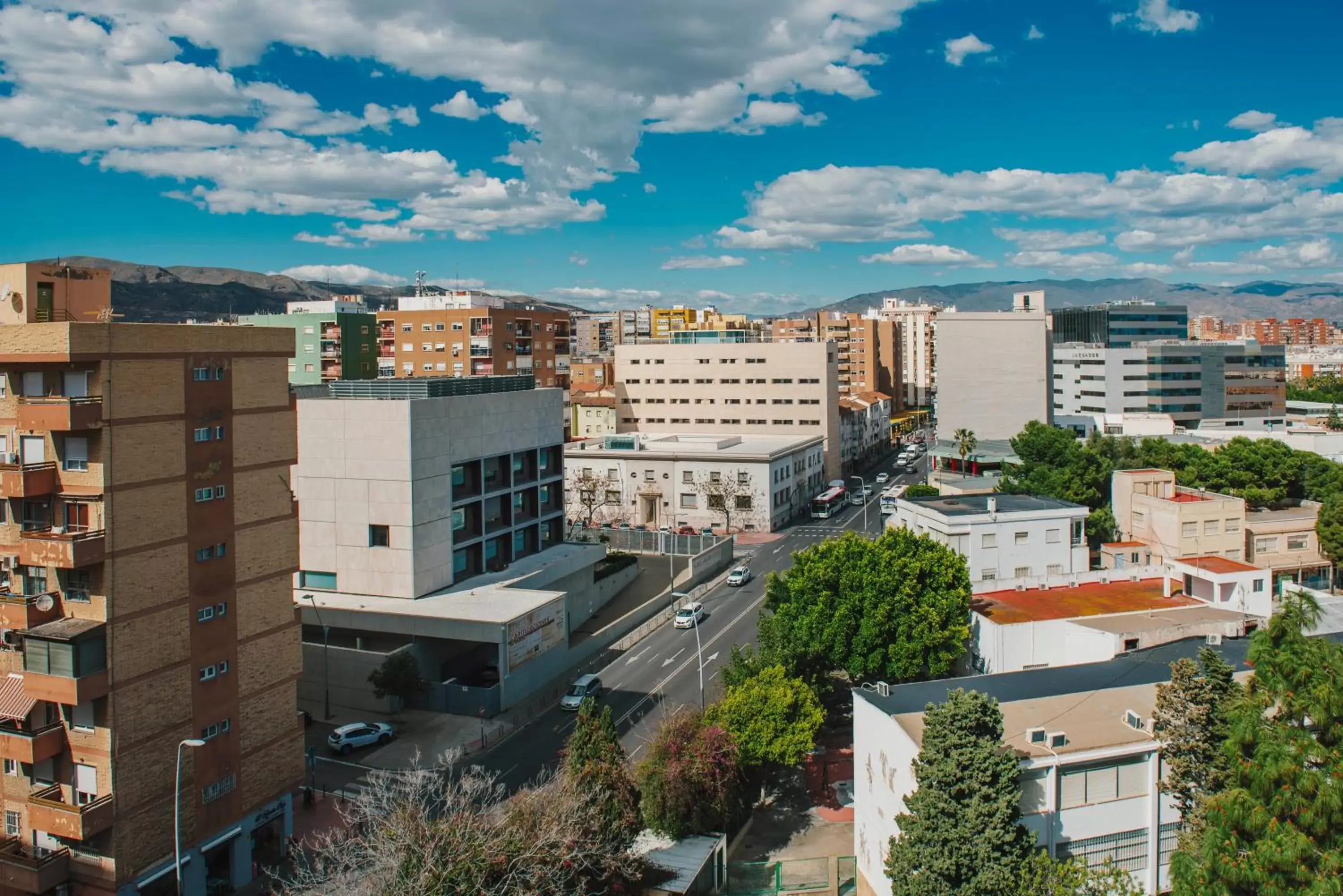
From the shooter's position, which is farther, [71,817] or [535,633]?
[535,633]

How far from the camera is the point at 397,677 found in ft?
147

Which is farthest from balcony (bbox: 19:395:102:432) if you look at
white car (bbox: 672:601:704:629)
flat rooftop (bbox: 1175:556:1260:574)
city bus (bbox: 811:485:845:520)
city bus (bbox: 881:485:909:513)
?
city bus (bbox: 811:485:845:520)

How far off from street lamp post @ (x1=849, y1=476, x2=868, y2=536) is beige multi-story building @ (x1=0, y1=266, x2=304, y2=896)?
58.9 meters

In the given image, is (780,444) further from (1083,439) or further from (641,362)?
(1083,439)

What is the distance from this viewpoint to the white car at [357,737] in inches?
1638

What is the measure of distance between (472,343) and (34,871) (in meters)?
77.9

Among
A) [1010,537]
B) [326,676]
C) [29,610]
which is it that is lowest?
[326,676]

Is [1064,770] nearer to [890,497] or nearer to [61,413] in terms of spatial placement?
[61,413]

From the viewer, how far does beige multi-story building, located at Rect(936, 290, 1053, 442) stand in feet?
358

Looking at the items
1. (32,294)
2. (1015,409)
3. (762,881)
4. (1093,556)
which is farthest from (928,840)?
(1015,409)

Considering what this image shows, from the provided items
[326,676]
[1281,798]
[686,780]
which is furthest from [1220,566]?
[326,676]

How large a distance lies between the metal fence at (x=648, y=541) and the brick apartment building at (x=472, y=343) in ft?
79.8

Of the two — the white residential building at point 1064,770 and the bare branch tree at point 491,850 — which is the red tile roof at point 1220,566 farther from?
the bare branch tree at point 491,850

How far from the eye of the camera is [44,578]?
94.4 feet
